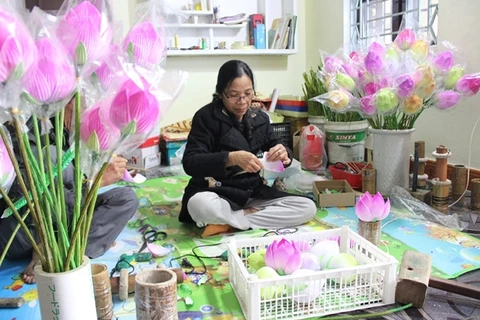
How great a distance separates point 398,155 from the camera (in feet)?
6.63

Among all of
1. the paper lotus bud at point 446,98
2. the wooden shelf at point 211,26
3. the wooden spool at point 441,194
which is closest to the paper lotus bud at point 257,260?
the wooden spool at point 441,194

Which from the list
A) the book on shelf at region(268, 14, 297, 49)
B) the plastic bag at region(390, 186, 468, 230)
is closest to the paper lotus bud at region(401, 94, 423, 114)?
the plastic bag at region(390, 186, 468, 230)

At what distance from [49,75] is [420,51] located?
68.8 inches

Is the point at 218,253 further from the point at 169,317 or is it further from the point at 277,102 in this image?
the point at 277,102

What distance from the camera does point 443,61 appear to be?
1.84 metres

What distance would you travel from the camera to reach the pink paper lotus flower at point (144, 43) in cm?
65

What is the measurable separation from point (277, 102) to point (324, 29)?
681 millimetres

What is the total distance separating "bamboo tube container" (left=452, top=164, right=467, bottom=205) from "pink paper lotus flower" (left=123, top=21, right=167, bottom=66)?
1746 mm

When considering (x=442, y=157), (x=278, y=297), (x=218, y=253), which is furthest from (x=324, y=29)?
(x=278, y=297)

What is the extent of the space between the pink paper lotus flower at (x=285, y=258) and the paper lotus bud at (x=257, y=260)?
0.32 ft

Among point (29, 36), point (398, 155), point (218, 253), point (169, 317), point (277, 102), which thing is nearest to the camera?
point (29, 36)

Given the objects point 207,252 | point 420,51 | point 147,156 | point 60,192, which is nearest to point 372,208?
point 207,252

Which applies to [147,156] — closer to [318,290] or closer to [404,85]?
[404,85]

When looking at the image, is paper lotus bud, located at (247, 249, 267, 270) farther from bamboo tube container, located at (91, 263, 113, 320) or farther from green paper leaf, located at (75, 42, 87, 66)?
green paper leaf, located at (75, 42, 87, 66)
